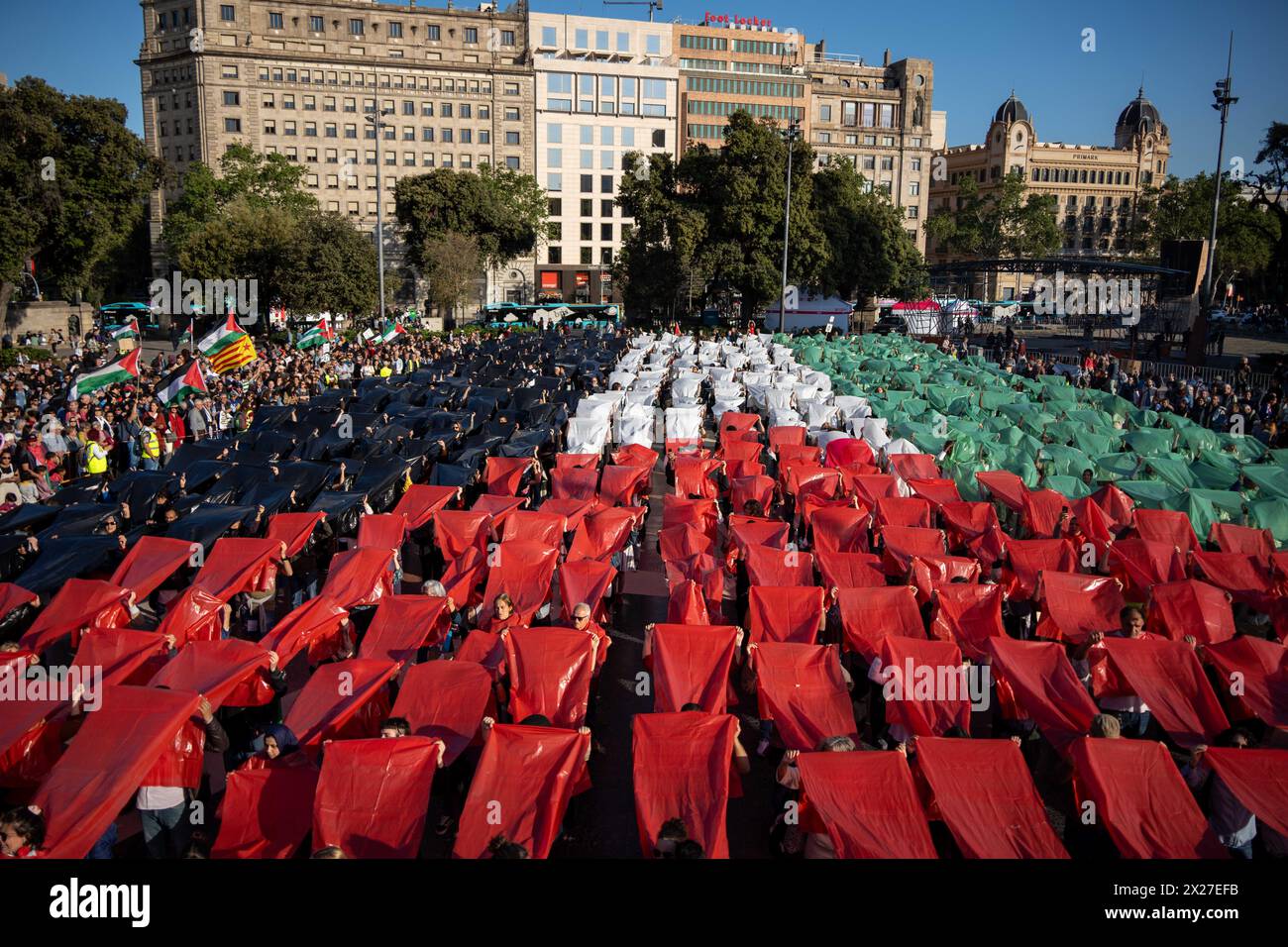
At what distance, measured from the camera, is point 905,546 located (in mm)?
11328

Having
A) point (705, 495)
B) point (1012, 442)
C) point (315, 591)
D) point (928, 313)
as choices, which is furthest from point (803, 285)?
point (315, 591)

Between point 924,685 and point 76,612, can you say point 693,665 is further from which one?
point 76,612

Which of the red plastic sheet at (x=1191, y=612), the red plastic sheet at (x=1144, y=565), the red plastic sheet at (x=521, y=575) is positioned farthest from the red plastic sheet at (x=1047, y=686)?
the red plastic sheet at (x=521, y=575)

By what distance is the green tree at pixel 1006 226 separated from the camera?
8312 centimetres

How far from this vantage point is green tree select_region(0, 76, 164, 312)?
38062 mm

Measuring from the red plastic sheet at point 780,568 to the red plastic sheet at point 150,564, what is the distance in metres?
6.95

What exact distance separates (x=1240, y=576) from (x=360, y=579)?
10421 mm

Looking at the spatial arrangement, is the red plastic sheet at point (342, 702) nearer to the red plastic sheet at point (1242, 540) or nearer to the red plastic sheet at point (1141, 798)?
the red plastic sheet at point (1141, 798)

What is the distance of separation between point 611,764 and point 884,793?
3223 millimetres

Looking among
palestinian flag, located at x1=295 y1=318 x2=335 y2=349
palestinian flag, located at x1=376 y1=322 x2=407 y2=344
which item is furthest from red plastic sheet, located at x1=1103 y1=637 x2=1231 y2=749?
palestinian flag, located at x1=376 y1=322 x2=407 y2=344

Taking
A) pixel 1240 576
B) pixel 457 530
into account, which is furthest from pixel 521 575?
pixel 1240 576

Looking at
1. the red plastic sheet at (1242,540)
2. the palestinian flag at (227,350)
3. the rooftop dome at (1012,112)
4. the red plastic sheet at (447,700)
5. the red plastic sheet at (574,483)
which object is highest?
the rooftop dome at (1012,112)

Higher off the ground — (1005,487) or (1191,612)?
(1005,487)

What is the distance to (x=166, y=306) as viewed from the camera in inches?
2339
